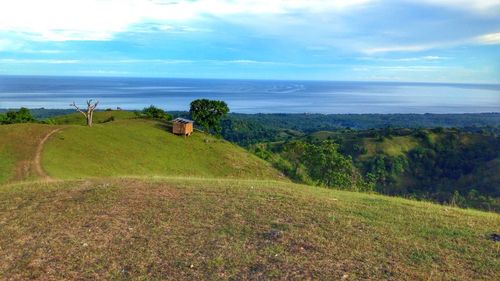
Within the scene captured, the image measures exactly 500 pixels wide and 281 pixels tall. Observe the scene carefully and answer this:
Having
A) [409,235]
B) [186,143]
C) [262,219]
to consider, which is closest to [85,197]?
[262,219]

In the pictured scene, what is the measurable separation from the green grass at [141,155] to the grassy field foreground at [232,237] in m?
22.9

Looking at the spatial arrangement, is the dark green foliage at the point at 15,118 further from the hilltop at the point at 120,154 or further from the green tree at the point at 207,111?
the green tree at the point at 207,111

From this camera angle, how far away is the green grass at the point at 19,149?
3366 centimetres

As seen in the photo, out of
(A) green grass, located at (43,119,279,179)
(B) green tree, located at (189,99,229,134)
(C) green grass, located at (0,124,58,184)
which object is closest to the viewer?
(C) green grass, located at (0,124,58,184)

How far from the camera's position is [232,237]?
1070 centimetres

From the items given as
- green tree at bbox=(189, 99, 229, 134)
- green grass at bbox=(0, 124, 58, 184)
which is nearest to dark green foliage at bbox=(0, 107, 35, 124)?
green grass at bbox=(0, 124, 58, 184)

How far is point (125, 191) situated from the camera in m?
15.3

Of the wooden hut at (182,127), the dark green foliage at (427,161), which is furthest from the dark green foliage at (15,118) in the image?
the dark green foliage at (427,161)

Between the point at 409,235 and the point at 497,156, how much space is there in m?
111

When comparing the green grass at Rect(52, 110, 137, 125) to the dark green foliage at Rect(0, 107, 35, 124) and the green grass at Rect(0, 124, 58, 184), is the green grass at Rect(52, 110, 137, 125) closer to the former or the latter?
the dark green foliage at Rect(0, 107, 35, 124)

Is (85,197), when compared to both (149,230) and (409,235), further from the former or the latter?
(409,235)

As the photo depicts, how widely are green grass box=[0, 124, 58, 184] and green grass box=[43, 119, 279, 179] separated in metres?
1.47

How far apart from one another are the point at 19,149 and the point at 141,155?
41.1ft

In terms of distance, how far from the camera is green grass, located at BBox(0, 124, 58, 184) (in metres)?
33.7
